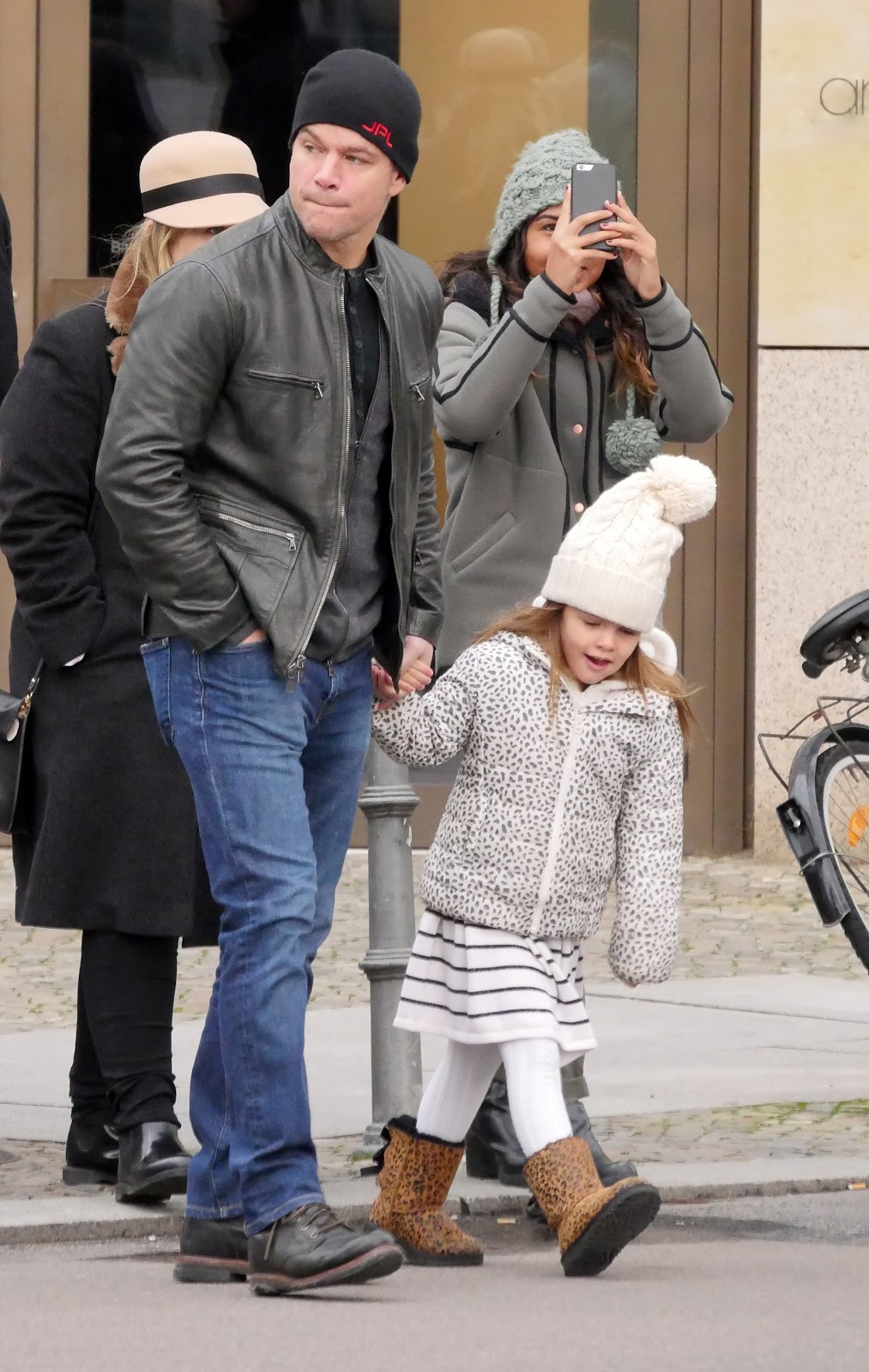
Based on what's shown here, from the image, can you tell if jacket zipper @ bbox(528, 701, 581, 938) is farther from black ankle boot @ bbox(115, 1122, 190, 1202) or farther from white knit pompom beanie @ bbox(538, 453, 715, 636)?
black ankle boot @ bbox(115, 1122, 190, 1202)

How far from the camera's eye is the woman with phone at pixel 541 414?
5.02 meters

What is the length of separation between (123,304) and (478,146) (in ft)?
19.5

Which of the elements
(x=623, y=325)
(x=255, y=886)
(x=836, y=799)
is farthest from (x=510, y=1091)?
(x=836, y=799)

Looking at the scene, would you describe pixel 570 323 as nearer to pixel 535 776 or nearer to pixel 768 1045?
pixel 535 776

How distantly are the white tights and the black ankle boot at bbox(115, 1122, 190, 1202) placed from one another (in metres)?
0.56

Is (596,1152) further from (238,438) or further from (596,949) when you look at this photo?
(596,949)

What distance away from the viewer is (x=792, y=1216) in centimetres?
489

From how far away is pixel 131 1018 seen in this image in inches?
192

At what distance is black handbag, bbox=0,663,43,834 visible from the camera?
4965mm

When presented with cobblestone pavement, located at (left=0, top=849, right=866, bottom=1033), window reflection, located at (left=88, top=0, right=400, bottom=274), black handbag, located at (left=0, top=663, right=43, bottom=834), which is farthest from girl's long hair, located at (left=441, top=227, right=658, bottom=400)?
window reflection, located at (left=88, top=0, right=400, bottom=274)

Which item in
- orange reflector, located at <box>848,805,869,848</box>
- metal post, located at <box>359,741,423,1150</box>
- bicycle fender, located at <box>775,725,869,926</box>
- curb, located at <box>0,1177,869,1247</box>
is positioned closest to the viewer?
curb, located at <box>0,1177,869,1247</box>

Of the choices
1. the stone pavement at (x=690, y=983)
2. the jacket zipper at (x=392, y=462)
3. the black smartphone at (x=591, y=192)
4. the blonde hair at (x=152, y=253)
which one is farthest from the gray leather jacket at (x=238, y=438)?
the stone pavement at (x=690, y=983)

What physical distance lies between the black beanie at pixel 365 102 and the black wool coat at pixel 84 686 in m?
0.88

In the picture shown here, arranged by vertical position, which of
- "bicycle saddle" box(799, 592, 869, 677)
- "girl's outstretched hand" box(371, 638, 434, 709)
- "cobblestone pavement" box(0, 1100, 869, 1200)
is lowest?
"cobblestone pavement" box(0, 1100, 869, 1200)
